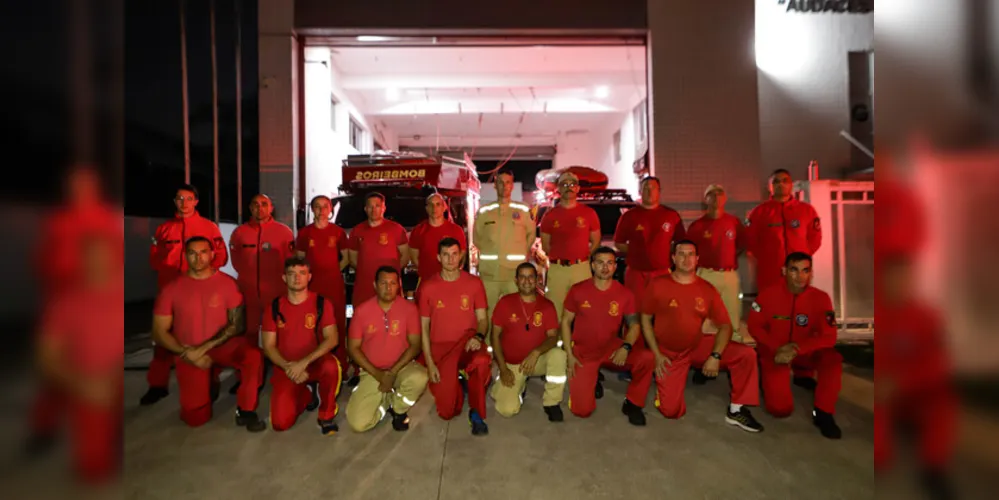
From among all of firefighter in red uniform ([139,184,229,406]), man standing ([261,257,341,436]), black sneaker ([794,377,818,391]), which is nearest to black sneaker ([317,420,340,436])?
man standing ([261,257,341,436])

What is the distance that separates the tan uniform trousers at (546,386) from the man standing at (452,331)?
181 mm

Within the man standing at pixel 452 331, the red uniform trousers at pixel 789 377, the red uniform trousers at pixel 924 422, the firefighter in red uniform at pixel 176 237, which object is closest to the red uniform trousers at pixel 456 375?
Result: the man standing at pixel 452 331

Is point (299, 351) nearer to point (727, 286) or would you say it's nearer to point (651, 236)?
point (651, 236)

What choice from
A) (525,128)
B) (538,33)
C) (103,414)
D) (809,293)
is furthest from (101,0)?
(525,128)

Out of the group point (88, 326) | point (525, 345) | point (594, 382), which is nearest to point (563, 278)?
point (525, 345)

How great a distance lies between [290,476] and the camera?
2896 mm

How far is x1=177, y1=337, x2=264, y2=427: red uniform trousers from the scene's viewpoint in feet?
12.0

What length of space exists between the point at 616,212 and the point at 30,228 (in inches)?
270

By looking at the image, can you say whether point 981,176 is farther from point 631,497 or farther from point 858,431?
point 858,431

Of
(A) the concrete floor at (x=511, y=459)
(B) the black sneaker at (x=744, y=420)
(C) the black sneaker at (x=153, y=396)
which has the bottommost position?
(A) the concrete floor at (x=511, y=459)

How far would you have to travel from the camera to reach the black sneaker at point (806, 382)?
419 centimetres

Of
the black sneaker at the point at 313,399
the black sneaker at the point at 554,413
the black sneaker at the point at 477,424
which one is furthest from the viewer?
the black sneaker at the point at 313,399

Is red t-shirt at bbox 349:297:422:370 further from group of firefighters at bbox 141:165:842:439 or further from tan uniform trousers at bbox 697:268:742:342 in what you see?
tan uniform trousers at bbox 697:268:742:342

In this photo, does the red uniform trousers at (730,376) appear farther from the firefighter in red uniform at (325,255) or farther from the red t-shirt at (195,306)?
the red t-shirt at (195,306)
